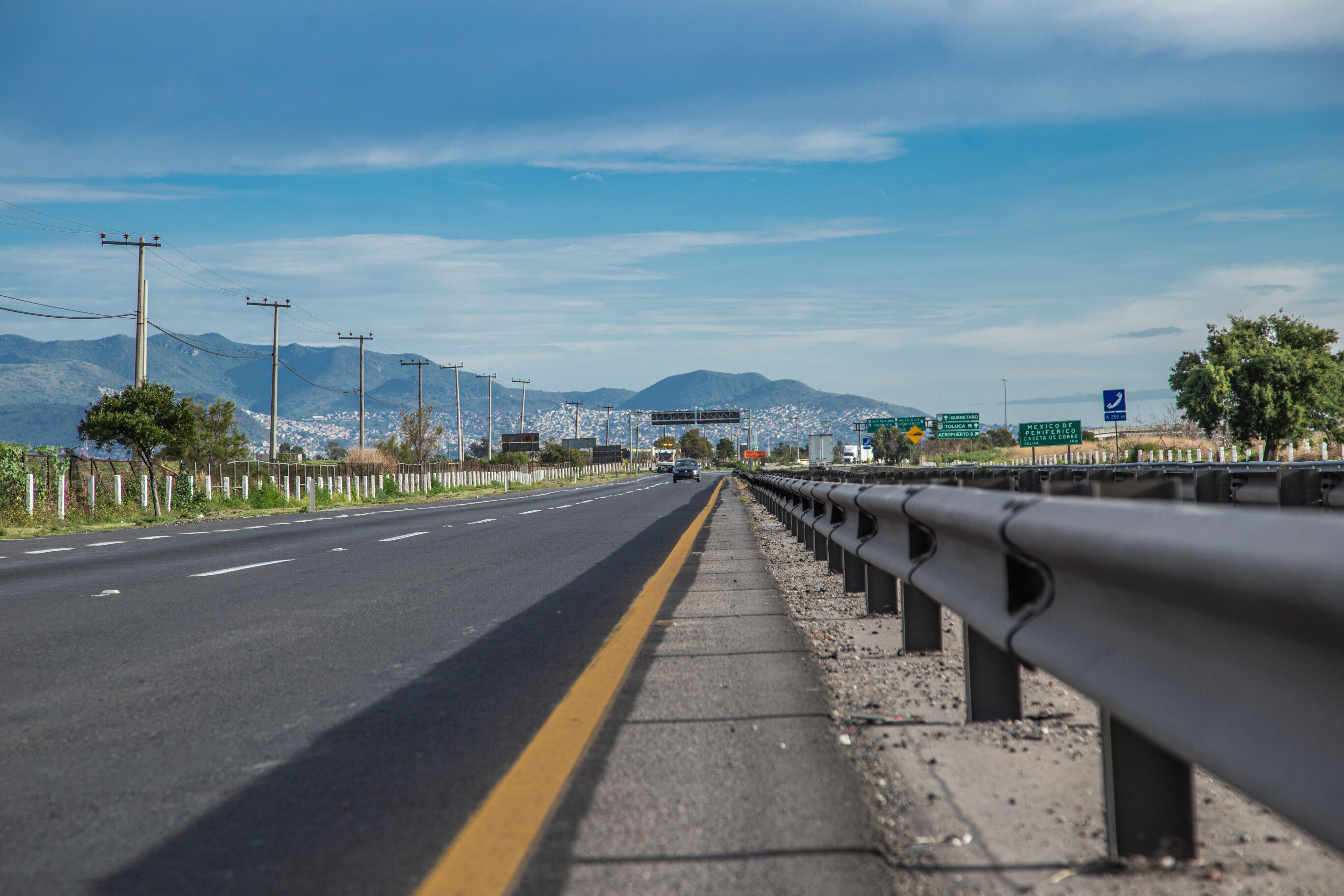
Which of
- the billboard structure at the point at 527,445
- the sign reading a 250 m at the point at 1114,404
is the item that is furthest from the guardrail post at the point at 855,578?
the billboard structure at the point at 527,445

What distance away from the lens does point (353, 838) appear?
3104 millimetres

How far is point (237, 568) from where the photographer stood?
1205 cm

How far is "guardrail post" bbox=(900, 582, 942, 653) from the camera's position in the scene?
224 inches

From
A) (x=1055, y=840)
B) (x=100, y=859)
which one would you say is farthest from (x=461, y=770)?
(x=1055, y=840)

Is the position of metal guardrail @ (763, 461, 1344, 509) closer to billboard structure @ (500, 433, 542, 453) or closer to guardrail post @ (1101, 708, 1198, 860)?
guardrail post @ (1101, 708, 1198, 860)

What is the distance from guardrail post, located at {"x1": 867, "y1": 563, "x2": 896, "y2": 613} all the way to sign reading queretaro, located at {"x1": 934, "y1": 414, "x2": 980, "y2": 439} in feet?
270

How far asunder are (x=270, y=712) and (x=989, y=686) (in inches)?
117

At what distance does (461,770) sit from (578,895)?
121 cm

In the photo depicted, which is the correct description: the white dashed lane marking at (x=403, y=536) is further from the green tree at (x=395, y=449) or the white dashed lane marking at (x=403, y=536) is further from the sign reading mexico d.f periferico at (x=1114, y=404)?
the green tree at (x=395, y=449)

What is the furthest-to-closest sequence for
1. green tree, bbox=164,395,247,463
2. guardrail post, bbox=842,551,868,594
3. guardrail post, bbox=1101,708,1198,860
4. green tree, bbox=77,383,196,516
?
green tree, bbox=164,395,247,463, green tree, bbox=77,383,196,516, guardrail post, bbox=842,551,868,594, guardrail post, bbox=1101,708,1198,860

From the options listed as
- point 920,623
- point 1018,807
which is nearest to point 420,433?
point 920,623

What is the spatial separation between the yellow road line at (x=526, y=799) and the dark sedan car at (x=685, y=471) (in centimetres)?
7694

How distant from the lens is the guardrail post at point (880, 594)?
7.20 m

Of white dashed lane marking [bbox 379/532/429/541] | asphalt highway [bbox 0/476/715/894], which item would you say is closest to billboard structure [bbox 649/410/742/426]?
white dashed lane marking [bbox 379/532/429/541]
